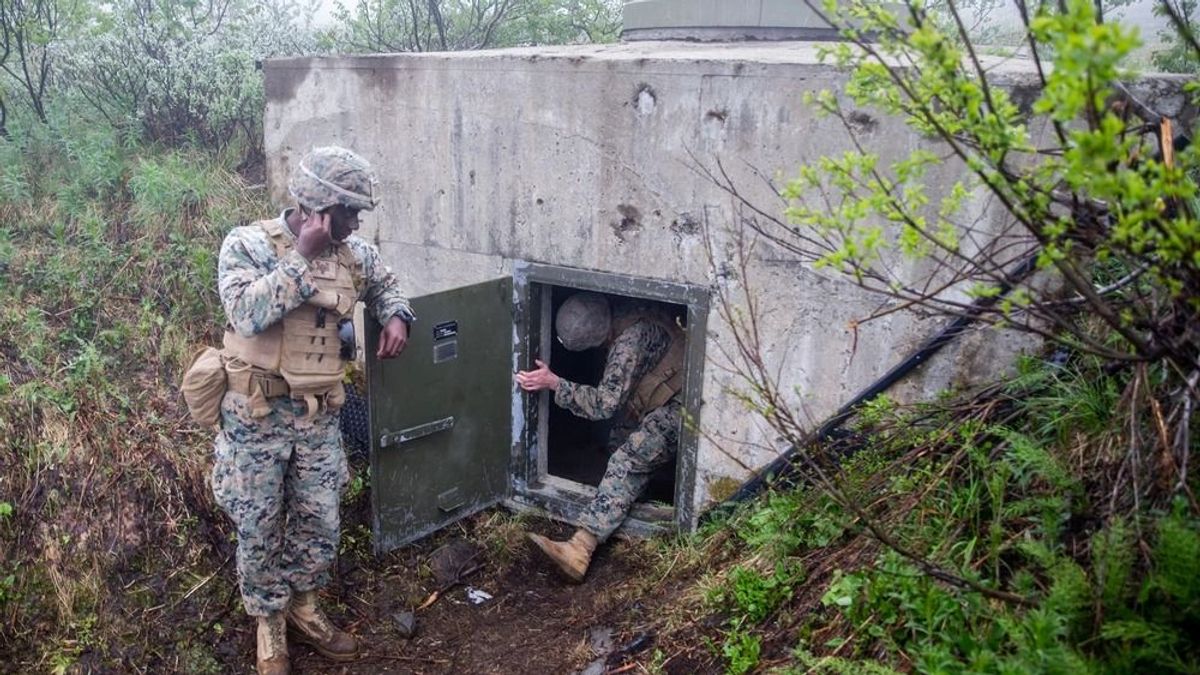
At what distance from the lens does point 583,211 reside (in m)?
4.48

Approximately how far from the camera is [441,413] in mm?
4641

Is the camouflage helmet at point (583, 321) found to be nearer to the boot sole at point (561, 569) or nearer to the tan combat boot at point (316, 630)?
the boot sole at point (561, 569)

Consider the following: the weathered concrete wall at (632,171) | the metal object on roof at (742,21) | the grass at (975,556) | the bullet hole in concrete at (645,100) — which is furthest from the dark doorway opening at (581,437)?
the metal object on roof at (742,21)

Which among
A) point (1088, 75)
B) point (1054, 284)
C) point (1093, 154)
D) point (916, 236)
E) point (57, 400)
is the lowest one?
point (57, 400)

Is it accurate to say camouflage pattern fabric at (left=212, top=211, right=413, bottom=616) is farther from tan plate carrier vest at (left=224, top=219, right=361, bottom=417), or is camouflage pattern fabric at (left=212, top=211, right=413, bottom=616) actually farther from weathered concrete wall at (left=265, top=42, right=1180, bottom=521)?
weathered concrete wall at (left=265, top=42, right=1180, bottom=521)

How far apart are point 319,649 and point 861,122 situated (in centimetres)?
349

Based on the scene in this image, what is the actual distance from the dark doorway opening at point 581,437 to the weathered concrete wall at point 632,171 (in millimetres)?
928

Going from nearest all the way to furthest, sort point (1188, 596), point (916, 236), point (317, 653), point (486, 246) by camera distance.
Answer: point (916, 236) < point (1188, 596) < point (317, 653) < point (486, 246)

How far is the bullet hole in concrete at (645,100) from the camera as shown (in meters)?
4.16

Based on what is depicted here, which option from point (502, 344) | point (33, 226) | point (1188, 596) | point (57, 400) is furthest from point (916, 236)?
point (33, 226)

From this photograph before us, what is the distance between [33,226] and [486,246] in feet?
11.4

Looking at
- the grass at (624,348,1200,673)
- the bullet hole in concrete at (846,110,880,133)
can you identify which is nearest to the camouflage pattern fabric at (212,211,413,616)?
the grass at (624,348,1200,673)

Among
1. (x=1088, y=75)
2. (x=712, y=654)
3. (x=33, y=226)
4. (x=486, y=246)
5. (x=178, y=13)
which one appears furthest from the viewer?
(x=178, y=13)

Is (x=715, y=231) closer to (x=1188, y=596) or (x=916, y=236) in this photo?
(x=916, y=236)
